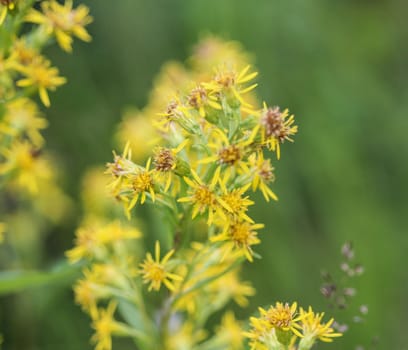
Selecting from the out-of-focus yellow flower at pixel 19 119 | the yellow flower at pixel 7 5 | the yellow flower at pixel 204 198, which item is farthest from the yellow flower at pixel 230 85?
the out-of-focus yellow flower at pixel 19 119

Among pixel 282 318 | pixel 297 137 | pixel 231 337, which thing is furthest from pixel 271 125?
pixel 297 137

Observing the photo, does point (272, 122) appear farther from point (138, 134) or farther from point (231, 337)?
point (138, 134)

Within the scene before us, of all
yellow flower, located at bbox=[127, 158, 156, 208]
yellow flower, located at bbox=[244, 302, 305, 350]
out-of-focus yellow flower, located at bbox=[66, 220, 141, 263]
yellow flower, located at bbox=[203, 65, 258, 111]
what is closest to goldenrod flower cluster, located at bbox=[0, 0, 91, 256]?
out-of-focus yellow flower, located at bbox=[66, 220, 141, 263]

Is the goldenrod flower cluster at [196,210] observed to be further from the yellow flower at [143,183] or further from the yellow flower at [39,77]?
the yellow flower at [39,77]

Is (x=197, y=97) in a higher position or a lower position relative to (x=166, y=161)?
higher

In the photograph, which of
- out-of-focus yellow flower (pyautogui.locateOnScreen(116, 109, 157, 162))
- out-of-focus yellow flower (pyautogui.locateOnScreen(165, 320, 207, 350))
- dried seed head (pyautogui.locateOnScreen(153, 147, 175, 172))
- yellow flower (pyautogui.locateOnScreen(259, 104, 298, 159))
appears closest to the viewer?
yellow flower (pyautogui.locateOnScreen(259, 104, 298, 159))

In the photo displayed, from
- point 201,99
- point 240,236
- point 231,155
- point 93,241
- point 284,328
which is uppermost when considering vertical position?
point 201,99

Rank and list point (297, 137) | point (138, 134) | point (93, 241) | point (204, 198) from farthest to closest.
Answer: point (297, 137) < point (138, 134) < point (93, 241) < point (204, 198)

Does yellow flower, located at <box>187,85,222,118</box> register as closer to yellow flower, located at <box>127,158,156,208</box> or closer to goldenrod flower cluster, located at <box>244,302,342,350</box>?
yellow flower, located at <box>127,158,156,208</box>
